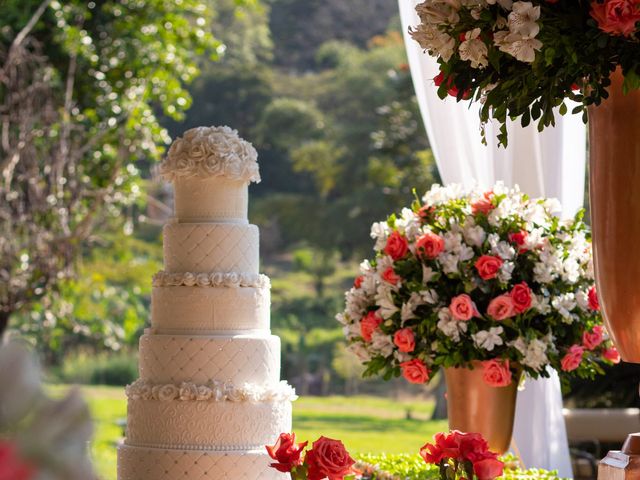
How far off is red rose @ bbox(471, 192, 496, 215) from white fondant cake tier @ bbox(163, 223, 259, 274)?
1.81ft

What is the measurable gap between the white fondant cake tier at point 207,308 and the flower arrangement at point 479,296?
301 mm

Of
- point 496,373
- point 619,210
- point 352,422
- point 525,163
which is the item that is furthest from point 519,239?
point 352,422

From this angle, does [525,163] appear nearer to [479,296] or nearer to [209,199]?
[479,296]

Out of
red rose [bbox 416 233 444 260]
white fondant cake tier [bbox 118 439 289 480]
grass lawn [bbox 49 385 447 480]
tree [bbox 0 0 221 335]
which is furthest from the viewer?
grass lawn [bbox 49 385 447 480]

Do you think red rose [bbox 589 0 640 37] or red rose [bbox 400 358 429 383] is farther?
red rose [bbox 400 358 429 383]

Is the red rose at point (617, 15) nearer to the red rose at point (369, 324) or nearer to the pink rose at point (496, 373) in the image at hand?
the pink rose at point (496, 373)

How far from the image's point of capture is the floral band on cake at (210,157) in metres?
2.36

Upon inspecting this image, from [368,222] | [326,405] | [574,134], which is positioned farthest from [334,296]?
[574,134]

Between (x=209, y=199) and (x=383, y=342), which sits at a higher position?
(x=209, y=199)

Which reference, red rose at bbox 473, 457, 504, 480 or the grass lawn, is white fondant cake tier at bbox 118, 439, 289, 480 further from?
the grass lawn

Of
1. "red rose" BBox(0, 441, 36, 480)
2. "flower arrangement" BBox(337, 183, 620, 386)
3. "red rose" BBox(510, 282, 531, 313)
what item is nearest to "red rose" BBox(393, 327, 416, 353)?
"flower arrangement" BBox(337, 183, 620, 386)

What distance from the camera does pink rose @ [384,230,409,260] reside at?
8.05ft

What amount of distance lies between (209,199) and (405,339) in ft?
1.85

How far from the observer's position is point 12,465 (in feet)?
1.37
